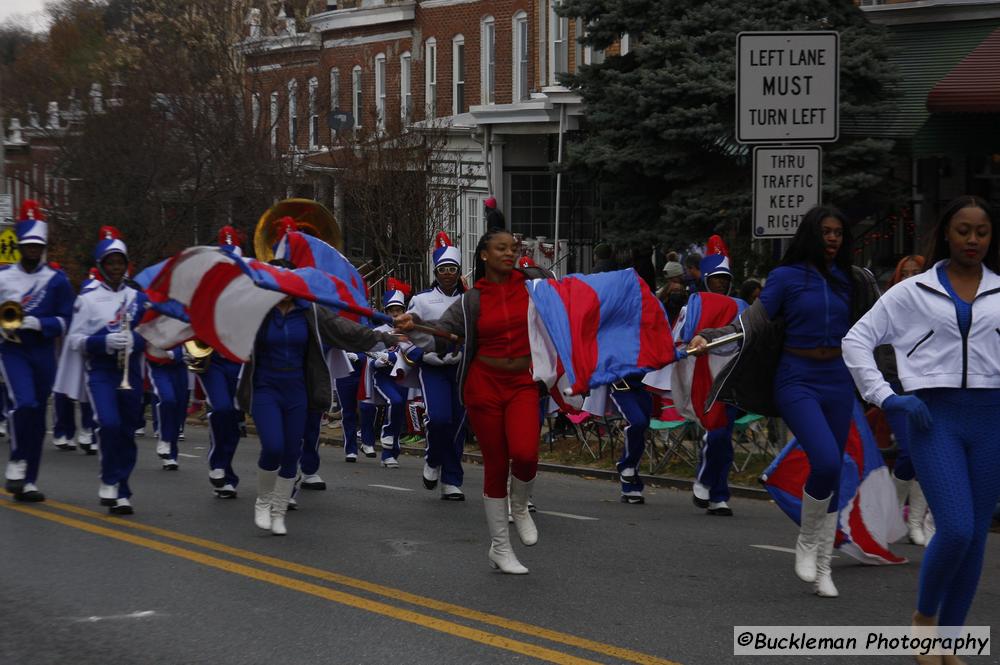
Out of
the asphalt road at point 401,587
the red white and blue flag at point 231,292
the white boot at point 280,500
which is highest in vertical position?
the red white and blue flag at point 231,292

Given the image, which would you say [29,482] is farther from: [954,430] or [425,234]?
[425,234]

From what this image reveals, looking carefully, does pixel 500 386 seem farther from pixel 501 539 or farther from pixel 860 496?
pixel 860 496

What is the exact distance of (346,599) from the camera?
862 cm

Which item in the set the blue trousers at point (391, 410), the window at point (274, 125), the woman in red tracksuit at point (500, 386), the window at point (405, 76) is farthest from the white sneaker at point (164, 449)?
the window at point (405, 76)

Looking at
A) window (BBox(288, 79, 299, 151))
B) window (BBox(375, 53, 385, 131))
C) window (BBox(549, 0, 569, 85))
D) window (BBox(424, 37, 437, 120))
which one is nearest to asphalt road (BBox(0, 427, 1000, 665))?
window (BBox(549, 0, 569, 85))

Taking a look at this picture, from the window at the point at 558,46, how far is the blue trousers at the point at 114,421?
22.1 metres

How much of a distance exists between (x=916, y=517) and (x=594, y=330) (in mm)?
2619

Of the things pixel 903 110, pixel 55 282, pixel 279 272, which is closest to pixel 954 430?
pixel 279 272

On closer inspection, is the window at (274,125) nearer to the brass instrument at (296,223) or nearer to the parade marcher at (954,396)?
the brass instrument at (296,223)

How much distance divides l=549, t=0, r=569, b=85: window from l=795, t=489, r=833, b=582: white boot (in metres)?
25.1

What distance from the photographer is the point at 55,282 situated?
1255cm

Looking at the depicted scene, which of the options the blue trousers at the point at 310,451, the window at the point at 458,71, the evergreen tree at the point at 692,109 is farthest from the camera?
the window at the point at 458,71

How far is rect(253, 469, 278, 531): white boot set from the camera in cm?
1111

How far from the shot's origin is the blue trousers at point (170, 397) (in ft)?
53.4
